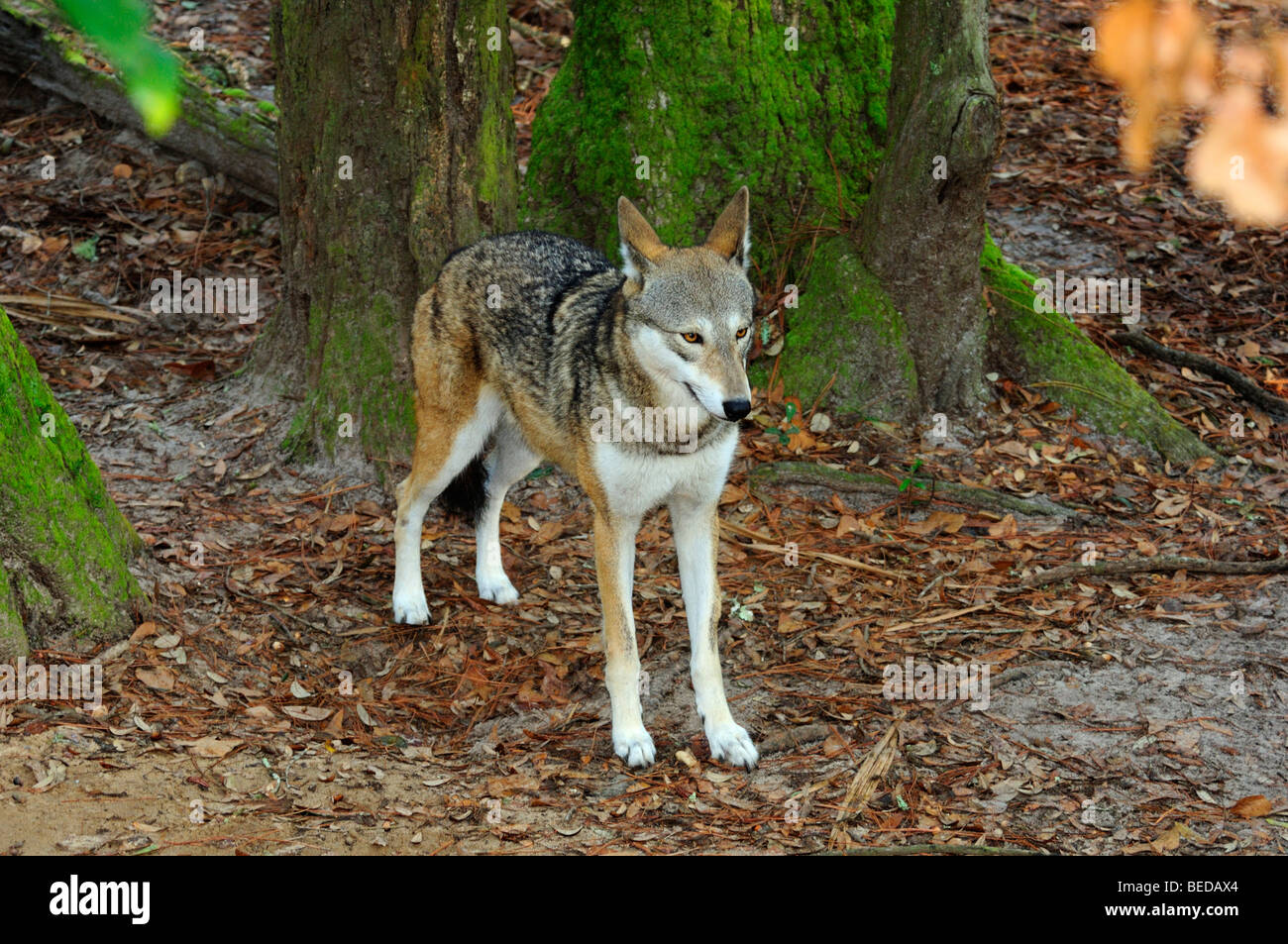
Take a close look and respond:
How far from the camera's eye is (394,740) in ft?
16.9

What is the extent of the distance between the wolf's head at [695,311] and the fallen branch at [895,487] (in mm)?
1914

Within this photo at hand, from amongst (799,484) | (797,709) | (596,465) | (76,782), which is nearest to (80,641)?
(76,782)

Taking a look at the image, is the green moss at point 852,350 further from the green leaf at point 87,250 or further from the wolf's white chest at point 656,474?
the green leaf at point 87,250

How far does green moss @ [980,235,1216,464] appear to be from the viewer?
716 centimetres

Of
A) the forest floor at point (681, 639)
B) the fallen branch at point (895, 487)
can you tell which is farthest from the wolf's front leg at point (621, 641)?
the fallen branch at point (895, 487)

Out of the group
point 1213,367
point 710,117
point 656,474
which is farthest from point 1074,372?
point 656,474

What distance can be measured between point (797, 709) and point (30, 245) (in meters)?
7.13

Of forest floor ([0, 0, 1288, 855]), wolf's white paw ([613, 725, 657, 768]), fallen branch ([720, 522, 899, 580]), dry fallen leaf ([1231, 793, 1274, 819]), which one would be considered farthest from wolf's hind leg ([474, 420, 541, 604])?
dry fallen leaf ([1231, 793, 1274, 819])

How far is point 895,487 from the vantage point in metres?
6.76

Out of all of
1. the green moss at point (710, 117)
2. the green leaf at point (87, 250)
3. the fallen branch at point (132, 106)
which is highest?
the fallen branch at point (132, 106)

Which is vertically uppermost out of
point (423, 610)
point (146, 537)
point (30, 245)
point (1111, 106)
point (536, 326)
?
point (1111, 106)

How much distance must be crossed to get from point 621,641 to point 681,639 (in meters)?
0.90

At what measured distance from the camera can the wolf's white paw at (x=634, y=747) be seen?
498cm

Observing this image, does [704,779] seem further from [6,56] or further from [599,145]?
[6,56]
